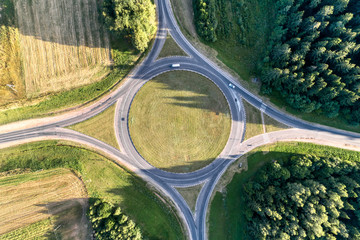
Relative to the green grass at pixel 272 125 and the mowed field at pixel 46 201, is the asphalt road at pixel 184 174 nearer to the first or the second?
the green grass at pixel 272 125

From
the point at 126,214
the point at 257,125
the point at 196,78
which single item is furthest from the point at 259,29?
the point at 126,214

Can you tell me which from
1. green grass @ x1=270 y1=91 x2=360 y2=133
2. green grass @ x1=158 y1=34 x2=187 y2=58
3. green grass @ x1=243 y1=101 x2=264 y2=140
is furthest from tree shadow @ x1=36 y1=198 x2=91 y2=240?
green grass @ x1=270 y1=91 x2=360 y2=133

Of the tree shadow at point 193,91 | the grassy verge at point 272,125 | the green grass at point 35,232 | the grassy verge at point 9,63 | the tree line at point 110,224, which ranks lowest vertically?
the green grass at point 35,232

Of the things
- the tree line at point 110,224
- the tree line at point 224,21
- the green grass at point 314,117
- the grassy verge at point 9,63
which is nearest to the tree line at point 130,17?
the tree line at point 224,21

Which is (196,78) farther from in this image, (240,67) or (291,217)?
(291,217)

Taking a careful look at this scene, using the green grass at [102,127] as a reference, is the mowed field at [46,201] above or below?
below

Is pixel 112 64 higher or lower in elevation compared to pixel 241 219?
higher
